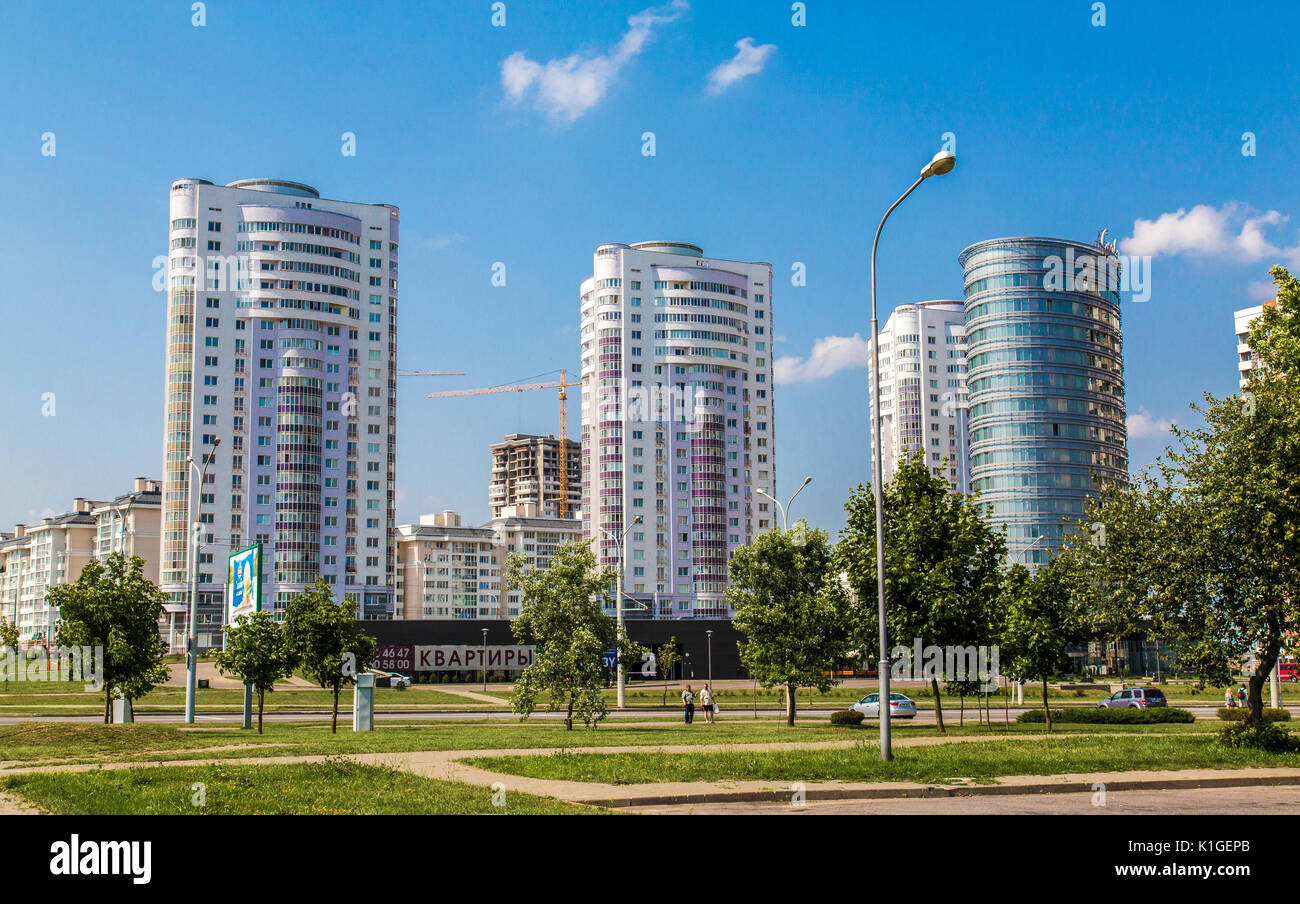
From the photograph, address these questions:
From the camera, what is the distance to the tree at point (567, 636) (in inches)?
1389

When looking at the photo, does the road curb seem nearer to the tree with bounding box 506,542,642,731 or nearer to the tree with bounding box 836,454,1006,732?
the tree with bounding box 836,454,1006,732

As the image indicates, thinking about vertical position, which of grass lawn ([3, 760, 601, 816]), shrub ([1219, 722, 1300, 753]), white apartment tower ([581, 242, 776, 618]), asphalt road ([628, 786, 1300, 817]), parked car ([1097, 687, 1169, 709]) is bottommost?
parked car ([1097, 687, 1169, 709])

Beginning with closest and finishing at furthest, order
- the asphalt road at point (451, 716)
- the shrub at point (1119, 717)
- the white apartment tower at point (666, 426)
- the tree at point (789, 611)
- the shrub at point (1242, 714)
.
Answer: the tree at point (789, 611) → the shrub at point (1119, 717) → the shrub at point (1242, 714) → the asphalt road at point (451, 716) → the white apartment tower at point (666, 426)

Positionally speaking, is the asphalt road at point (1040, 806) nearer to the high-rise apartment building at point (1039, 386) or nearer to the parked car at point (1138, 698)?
the parked car at point (1138, 698)

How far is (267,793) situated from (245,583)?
917 inches

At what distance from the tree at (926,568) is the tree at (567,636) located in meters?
8.29

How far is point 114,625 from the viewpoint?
35406 millimetres

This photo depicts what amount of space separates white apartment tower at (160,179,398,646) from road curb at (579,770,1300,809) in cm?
12496

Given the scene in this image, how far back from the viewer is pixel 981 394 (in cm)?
14938

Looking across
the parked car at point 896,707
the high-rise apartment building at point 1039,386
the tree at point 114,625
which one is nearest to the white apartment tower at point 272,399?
the high-rise apartment building at point 1039,386

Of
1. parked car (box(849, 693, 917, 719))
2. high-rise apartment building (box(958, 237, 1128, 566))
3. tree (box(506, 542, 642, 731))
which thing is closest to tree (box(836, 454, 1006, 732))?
tree (box(506, 542, 642, 731))

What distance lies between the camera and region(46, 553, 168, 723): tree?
35.2 metres

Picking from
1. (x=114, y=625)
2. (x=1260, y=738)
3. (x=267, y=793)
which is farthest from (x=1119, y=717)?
(x=114, y=625)
